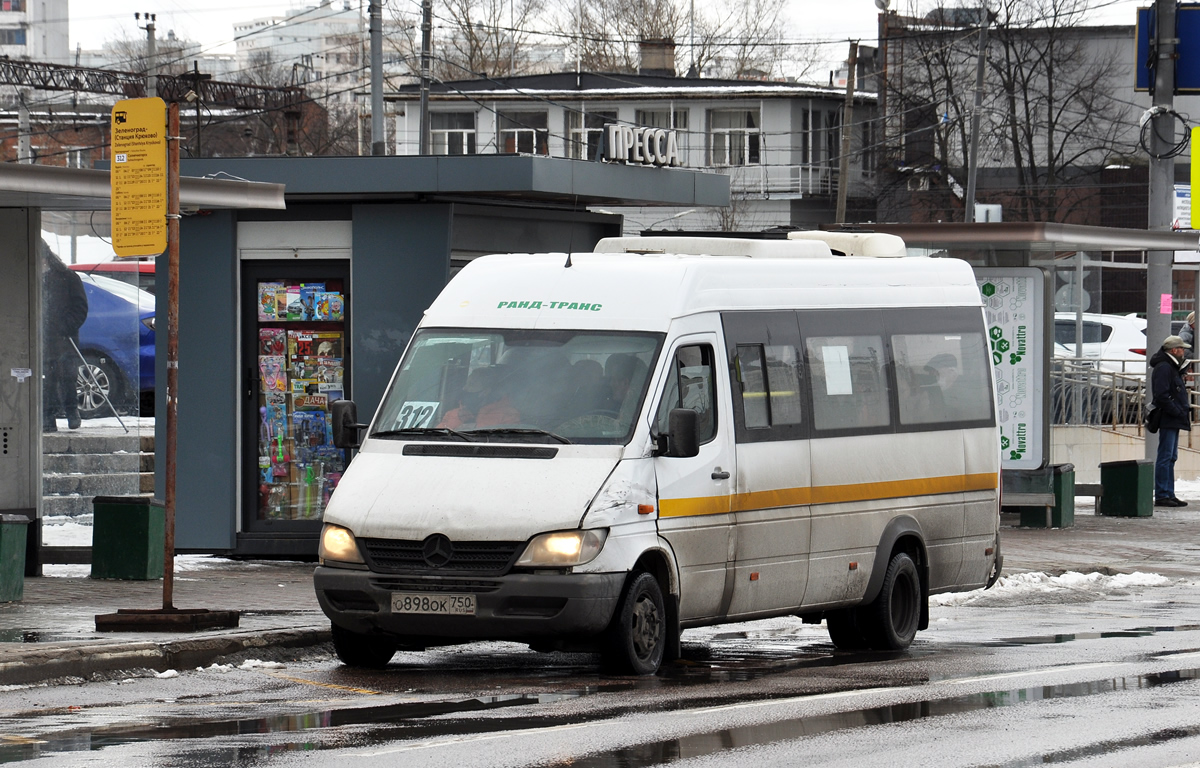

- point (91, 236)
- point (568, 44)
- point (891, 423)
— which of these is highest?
point (568, 44)

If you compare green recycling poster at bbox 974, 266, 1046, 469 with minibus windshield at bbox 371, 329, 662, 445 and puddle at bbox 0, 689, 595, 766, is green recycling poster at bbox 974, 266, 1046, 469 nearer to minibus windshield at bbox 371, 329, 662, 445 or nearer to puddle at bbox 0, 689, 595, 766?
minibus windshield at bbox 371, 329, 662, 445

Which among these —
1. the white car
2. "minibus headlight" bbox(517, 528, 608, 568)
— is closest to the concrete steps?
"minibus headlight" bbox(517, 528, 608, 568)

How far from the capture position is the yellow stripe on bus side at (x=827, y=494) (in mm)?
10555

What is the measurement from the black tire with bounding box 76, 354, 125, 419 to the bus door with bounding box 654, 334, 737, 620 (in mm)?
7276

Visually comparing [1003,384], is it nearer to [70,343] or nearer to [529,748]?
[70,343]

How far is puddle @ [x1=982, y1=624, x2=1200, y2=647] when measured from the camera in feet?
40.3

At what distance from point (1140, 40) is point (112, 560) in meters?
15.1

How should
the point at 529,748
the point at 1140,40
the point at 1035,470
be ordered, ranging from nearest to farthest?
the point at 529,748 < the point at 1035,470 < the point at 1140,40

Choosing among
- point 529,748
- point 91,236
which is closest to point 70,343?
point 91,236

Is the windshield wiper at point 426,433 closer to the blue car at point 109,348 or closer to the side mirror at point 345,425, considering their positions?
the side mirror at point 345,425

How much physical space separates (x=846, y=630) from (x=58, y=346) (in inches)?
296

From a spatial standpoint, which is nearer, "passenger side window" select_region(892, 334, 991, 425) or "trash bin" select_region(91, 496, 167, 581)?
"passenger side window" select_region(892, 334, 991, 425)

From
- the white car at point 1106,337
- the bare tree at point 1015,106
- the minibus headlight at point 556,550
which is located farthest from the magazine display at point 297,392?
the bare tree at point 1015,106

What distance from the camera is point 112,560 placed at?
15.0 metres
